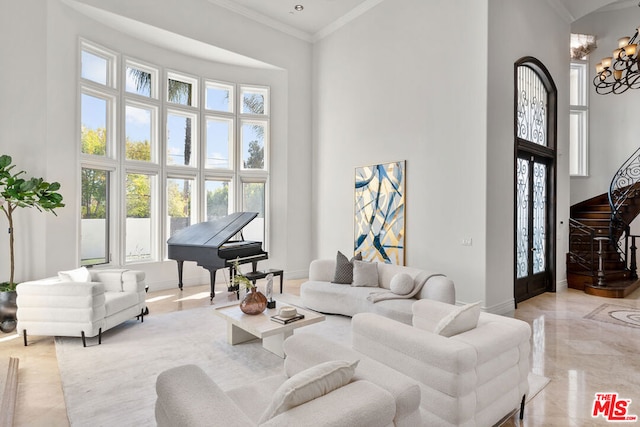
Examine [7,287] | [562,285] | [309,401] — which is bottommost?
[562,285]

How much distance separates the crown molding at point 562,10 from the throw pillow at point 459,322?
689cm

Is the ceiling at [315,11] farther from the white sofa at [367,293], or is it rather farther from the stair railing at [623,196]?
the white sofa at [367,293]

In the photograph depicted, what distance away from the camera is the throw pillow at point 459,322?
8.11 feet

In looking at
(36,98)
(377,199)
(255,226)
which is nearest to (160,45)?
(36,98)

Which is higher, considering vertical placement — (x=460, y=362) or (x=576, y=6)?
(x=576, y=6)

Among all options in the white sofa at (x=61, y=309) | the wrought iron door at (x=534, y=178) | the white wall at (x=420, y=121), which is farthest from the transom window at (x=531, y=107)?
the white sofa at (x=61, y=309)

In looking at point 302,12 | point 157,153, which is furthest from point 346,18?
point 157,153

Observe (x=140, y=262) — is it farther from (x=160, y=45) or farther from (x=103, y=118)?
(x=160, y=45)

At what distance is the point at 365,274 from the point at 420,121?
2.78m

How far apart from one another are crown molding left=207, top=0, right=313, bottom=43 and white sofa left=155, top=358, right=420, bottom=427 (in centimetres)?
728

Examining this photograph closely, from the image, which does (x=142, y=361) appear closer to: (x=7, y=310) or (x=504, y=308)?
(x=7, y=310)

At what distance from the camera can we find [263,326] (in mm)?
3658

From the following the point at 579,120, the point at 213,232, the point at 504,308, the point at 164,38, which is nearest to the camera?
the point at 504,308

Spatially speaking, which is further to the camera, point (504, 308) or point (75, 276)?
point (504, 308)
